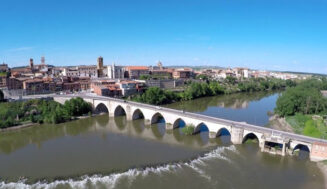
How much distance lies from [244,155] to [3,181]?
1999 centimetres

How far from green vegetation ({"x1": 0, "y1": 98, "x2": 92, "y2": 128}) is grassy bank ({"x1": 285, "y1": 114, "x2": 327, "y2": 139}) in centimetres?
3121

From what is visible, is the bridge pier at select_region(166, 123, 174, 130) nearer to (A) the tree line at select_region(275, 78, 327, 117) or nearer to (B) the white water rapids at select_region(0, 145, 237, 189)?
(B) the white water rapids at select_region(0, 145, 237, 189)

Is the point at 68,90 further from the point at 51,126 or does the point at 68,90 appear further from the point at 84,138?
the point at 84,138

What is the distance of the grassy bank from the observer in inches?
956

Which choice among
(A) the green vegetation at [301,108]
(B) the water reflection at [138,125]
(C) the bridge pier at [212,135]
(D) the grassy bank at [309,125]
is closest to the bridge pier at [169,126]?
(B) the water reflection at [138,125]

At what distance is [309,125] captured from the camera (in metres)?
26.8

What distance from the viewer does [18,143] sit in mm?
25266

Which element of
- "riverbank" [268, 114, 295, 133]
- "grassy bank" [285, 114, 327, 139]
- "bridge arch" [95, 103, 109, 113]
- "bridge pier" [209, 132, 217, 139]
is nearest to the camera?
"bridge pier" [209, 132, 217, 139]

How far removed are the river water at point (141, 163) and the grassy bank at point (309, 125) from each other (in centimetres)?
704

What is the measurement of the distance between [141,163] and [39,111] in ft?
76.8

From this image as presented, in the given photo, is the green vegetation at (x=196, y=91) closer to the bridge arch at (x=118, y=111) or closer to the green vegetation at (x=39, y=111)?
the bridge arch at (x=118, y=111)

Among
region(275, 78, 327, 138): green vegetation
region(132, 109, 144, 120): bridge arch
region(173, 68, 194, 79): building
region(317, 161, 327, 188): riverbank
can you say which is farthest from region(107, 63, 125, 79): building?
region(317, 161, 327, 188): riverbank

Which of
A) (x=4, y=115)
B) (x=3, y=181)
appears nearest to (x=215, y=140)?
(x=3, y=181)

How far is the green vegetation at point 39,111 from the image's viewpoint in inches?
1222
